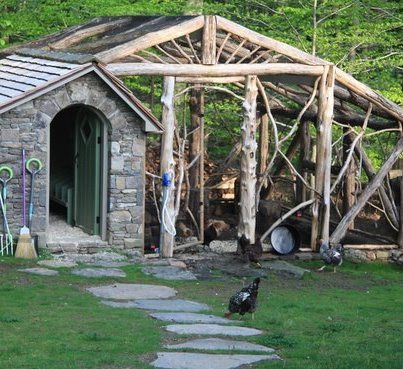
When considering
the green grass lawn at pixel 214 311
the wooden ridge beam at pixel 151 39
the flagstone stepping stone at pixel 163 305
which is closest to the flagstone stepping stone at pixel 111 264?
the green grass lawn at pixel 214 311

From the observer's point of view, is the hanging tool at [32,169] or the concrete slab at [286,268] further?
the concrete slab at [286,268]

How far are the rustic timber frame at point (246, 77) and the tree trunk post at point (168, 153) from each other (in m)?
0.02

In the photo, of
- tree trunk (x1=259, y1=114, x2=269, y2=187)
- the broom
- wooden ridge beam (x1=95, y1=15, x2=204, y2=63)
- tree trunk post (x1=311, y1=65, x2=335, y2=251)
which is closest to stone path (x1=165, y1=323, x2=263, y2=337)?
the broom

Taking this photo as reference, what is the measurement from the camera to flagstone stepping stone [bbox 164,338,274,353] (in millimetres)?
11367

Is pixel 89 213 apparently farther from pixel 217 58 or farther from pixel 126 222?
pixel 217 58

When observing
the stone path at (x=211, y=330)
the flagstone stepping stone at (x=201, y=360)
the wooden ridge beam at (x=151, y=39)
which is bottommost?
the flagstone stepping stone at (x=201, y=360)

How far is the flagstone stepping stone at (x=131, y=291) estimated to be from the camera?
604 inches

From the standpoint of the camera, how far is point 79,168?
2069 cm

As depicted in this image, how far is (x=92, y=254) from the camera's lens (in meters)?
18.8

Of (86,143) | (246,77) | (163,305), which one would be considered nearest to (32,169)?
(86,143)

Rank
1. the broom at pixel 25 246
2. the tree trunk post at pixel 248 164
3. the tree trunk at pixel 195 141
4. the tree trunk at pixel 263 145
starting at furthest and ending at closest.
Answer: the tree trunk at pixel 263 145, the tree trunk at pixel 195 141, the tree trunk post at pixel 248 164, the broom at pixel 25 246

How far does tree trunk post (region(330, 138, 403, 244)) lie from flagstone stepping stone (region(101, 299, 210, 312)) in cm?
632

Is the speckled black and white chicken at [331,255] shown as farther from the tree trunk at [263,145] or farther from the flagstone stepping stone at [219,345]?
the flagstone stepping stone at [219,345]

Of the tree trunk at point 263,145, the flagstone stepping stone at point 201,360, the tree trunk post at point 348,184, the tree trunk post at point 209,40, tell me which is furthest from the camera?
the tree trunk at point 263,145
